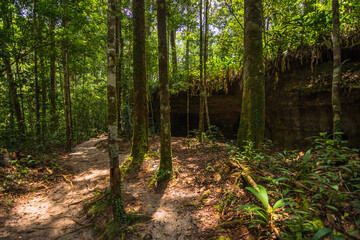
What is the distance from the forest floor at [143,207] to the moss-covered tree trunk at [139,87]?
0.69m

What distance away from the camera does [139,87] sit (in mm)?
6512

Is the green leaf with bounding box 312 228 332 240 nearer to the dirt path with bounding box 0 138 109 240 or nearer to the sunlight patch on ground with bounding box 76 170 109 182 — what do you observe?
the dirt path with bounding box 0 138 109 240

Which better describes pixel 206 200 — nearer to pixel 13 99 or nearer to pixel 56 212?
pixel 56 212

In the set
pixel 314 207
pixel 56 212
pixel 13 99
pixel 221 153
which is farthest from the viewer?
pixel 13 99

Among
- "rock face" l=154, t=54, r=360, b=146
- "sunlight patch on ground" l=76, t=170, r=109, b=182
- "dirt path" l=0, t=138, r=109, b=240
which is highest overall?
"rock face" l=154, t=54, r=360, b=146

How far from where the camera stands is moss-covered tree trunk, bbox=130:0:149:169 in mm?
6246

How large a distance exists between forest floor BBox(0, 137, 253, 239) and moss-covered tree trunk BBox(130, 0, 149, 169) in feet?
2.26

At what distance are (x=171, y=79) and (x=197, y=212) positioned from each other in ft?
33.5

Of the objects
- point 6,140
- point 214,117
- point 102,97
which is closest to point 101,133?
point 102,97

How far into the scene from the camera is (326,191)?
256 cm

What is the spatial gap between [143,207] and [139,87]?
171 inches

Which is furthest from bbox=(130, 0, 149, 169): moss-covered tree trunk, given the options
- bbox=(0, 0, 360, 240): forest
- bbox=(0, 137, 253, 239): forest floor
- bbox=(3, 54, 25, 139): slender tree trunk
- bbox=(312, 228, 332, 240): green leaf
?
bbox=(3, 54, 25, 139): slender tree trunk

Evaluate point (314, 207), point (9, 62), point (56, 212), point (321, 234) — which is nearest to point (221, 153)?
point (314, 207)

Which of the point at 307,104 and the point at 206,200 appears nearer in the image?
the point at 206,200
